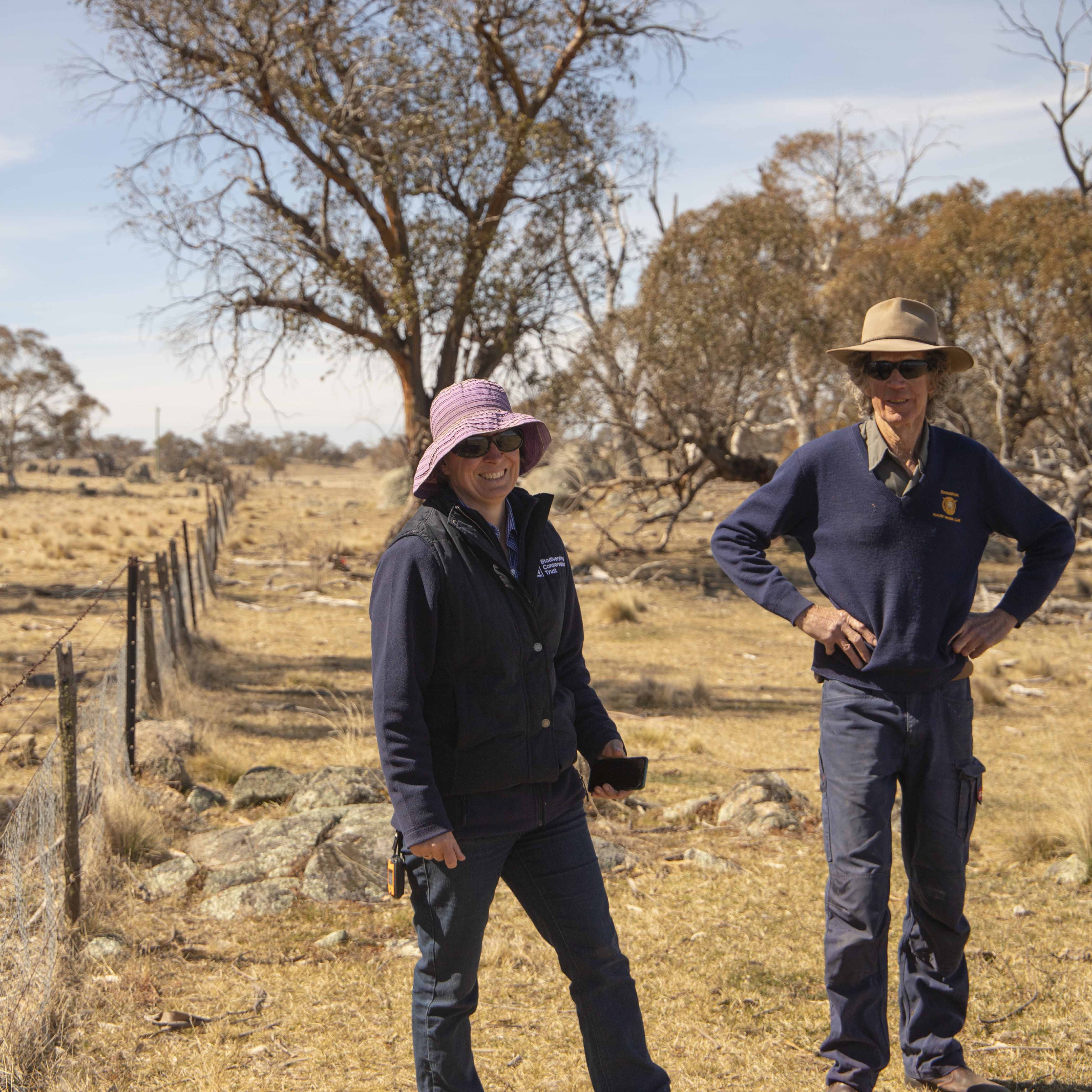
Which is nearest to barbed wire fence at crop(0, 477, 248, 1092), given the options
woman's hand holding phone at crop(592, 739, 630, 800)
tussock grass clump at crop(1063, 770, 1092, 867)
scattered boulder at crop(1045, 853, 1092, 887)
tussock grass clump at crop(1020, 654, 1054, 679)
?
woman's hand holding phone at crop(592, 739, 630, 800)

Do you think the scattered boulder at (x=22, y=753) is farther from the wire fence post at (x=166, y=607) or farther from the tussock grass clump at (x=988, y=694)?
the tussock grass clump at (x=988, y=694)

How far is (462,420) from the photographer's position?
8.43ft

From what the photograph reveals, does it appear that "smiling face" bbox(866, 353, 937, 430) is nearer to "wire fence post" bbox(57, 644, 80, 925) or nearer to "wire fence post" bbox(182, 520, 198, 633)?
"wire fence post" bbox(57, 644, 80, 925)

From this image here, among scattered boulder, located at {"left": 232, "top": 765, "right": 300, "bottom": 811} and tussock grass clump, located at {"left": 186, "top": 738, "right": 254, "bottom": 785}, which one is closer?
scattered boulder, located at {"left": 232, "top": 765, "right": 300, "bottom": 811}

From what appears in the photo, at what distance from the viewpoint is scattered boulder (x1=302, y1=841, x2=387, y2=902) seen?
486cm

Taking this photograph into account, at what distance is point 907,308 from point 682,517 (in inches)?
966

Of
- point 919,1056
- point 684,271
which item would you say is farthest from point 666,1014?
point 684,271

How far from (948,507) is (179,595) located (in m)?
8.54

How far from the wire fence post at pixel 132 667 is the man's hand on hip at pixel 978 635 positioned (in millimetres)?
4883

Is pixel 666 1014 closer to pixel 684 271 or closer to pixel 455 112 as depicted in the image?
pixel 455 112

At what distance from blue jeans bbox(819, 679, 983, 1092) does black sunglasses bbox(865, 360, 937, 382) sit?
888 millimetres

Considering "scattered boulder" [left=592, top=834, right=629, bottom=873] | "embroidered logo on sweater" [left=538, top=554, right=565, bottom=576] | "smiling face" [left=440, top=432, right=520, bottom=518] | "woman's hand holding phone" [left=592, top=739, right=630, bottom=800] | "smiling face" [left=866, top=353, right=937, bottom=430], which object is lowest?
"scattered boulder" [left=592, top=834, right=629, bottom=873]

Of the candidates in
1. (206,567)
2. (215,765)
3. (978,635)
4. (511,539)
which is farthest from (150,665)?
(206,567)

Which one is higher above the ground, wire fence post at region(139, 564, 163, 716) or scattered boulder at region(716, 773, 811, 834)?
A: wire fence post at region(139, 564, 163, 716)
